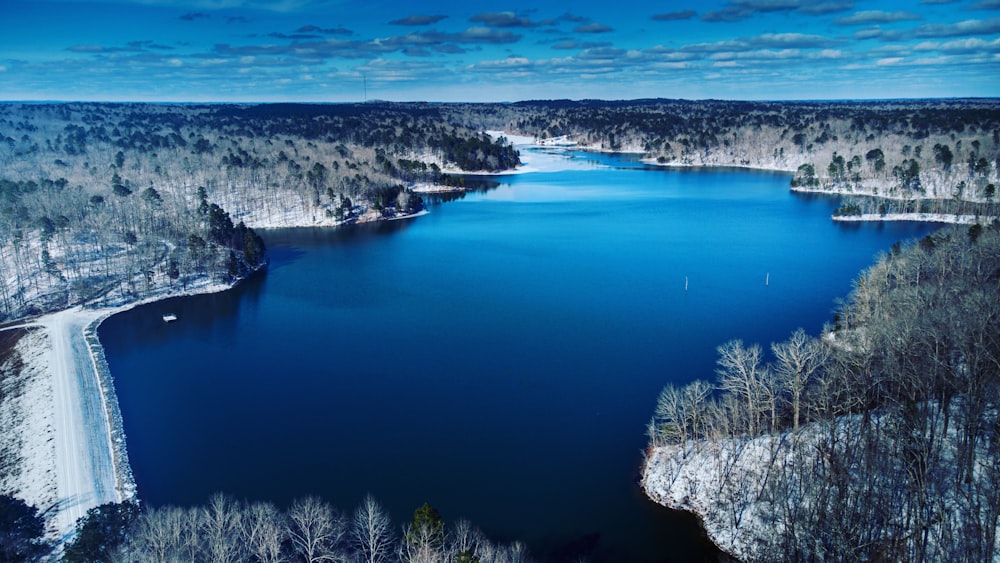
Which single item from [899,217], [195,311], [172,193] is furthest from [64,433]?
[899,217]

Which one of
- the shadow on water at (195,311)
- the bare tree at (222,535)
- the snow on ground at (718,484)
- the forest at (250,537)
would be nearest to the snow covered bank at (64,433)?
the forest at (250,537)

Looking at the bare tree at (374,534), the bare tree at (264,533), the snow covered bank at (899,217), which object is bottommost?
the bare tree at (374,534)

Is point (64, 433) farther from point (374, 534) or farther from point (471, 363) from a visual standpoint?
point (471, 363)

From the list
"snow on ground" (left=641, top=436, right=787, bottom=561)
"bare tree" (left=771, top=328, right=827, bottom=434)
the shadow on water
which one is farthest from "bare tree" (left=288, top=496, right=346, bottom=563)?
the shadow on water

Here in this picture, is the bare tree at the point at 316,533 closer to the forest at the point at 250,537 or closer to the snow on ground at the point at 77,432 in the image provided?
the forest at the point at 250,537

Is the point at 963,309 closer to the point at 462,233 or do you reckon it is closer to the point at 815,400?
the point at 815,400

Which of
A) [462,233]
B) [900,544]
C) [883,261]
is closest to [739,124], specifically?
[462,233]
